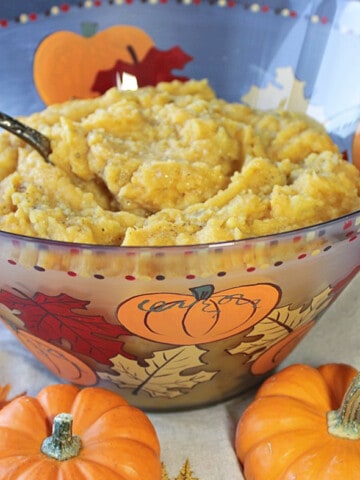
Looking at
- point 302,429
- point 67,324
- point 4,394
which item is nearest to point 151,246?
point 67,324

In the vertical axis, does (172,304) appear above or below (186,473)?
above

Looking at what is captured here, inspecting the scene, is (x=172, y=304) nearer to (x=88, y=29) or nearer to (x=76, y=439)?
(x=76, y=439)

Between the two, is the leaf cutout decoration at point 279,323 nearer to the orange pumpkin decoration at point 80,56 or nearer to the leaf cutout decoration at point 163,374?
the leaf cutout decoration at point 163,374

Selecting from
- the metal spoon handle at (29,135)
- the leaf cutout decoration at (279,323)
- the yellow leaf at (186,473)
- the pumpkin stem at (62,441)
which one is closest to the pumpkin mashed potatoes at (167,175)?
the metal spoon handle at (29,135)

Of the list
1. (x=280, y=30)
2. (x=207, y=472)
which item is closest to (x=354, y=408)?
(x=207, y=472)

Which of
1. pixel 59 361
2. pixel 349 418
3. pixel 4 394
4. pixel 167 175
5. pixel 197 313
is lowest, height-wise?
pixel 4 394

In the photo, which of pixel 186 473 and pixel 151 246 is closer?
pixel 151 246

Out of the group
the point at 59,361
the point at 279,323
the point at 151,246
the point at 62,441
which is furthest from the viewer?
the point at 59,361

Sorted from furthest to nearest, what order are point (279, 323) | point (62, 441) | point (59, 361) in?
1. point (59, 361)
2. point (279, 323)
3. point (62, 441)
